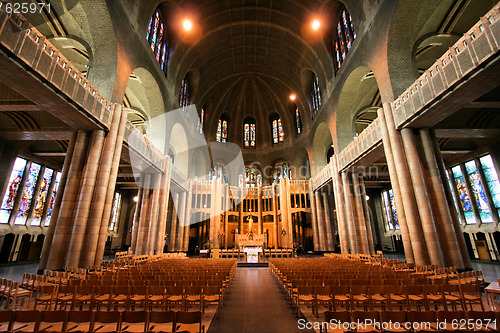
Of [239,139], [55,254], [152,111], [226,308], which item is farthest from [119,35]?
[239,139]

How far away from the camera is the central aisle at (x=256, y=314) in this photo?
431 cm

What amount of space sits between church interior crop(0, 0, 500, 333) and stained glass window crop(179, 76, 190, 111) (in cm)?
28

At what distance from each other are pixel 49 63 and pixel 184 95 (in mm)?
19263

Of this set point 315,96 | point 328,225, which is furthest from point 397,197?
point 315,96

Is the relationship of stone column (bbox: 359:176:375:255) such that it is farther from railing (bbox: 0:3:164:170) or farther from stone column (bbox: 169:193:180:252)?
railing (bbox: 0:3:164:170)

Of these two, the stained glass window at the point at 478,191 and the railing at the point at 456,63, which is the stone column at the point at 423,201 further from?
the stained glass window at the point at 478,191

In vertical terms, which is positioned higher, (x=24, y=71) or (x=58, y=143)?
(x=58, y=143)

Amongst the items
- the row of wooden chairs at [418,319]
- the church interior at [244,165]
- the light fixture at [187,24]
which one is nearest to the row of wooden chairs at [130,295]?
the church interior at [244,165]

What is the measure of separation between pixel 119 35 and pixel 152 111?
741cm

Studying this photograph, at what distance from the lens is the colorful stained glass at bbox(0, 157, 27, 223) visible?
1570 cm

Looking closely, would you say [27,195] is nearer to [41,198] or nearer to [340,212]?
[41,198]

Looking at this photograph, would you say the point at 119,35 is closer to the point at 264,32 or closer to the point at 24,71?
the point at 24,71

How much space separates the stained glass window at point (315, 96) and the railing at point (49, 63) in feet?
70.0

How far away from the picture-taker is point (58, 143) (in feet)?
54.4
